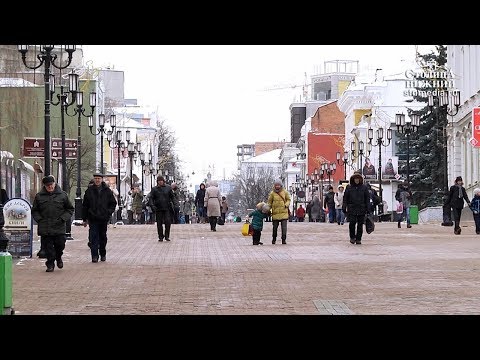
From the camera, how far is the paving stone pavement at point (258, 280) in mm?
15422

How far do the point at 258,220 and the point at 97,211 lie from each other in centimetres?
774

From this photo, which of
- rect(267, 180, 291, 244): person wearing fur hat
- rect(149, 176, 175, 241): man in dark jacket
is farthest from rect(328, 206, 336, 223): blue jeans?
rect(267, 180, 291, 244): person wearing fur hat

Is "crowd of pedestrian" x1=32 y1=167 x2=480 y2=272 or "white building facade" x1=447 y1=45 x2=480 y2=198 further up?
"white building facade" x1=447 y1=45 x2=480 y2=198

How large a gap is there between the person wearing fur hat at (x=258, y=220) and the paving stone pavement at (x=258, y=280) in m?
0.28

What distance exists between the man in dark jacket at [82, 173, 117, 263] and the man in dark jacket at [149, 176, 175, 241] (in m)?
7.69

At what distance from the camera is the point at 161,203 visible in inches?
1252

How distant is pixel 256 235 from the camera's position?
30.0 m

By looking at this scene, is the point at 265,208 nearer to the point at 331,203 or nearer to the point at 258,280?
the point at 258,280

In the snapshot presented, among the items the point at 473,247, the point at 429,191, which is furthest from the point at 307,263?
the point at 429,191

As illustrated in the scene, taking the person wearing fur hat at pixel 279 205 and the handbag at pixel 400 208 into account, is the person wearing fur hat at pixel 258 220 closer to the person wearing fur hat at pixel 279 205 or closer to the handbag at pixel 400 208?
the person wearing fur hat at pixel 279 205

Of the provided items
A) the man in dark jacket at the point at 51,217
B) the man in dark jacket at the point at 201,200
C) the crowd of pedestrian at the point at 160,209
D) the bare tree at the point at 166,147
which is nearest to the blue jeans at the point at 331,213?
the man in dark jacket at the point at 201,200

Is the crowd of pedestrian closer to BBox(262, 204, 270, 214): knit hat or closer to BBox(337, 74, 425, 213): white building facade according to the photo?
BBox(262, 204, 270, 214): knit hat

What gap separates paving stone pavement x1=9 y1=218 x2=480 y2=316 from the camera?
50.6ft
